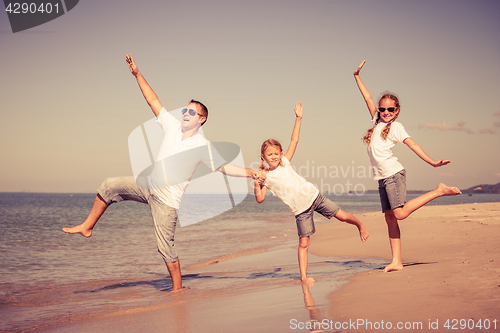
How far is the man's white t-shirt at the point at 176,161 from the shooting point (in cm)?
461

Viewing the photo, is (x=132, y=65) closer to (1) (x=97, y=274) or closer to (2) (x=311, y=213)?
(2) (x=311, y=213)

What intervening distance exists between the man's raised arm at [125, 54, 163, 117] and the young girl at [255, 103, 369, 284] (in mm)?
1606

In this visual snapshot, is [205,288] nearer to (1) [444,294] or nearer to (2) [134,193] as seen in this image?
(2) [134,193]

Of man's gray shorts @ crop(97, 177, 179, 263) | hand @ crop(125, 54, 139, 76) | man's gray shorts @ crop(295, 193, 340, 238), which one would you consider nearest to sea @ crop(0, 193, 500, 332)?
man's gray shorts @ crop(97, 177, 179, 263)

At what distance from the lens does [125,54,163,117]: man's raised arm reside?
4926 mm

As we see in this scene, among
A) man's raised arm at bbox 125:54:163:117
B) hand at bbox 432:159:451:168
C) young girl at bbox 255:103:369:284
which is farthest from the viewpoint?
man's raised arm at bbox 125:54:163:117

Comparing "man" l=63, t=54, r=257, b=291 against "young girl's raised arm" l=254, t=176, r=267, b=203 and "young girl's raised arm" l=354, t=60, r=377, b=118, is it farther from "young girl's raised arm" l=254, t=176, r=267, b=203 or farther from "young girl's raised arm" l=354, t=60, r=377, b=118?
"young girl's raised arm" l=354, t=60, r=377, b=118

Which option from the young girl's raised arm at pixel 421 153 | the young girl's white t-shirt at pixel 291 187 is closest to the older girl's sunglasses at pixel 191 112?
the young girl's white t-shirt at pixel 291 187

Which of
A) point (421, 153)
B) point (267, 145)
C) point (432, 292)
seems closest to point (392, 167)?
point (421, 153)

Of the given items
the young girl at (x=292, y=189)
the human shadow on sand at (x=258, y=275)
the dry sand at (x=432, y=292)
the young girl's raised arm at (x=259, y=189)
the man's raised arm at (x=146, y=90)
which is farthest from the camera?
the human shadow on sand at (x=258, y=275)

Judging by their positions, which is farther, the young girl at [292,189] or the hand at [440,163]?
the young girl at [292,189]

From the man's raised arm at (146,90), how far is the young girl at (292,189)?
1606mm

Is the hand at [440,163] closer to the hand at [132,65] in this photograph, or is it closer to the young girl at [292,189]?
the young girl at [292,189]

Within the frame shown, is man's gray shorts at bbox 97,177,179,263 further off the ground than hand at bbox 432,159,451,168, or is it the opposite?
hand at bbox 432,159,451,168
